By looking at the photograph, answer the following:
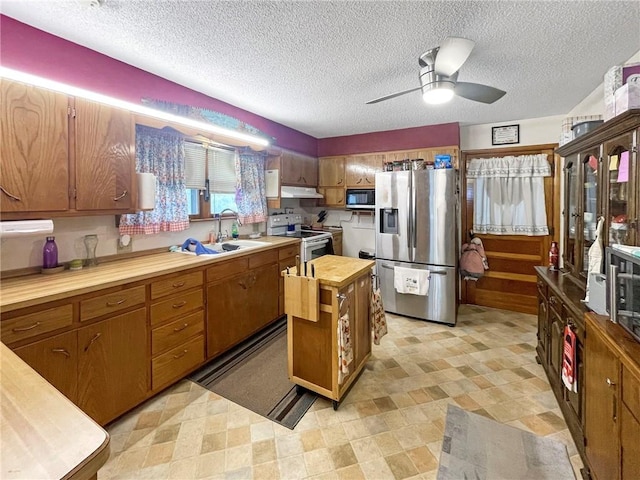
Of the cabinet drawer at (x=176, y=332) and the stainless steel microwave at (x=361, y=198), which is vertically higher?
the stainless steel microwave at (x=361, y=198)

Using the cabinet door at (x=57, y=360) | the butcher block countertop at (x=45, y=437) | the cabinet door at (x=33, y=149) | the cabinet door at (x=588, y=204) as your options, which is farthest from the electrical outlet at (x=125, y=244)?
the cabinet door at (x=588, y=204)

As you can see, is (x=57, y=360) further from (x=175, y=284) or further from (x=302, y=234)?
(x=302, y=234)

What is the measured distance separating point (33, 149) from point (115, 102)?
0.76 metres

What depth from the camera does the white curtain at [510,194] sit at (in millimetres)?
3697

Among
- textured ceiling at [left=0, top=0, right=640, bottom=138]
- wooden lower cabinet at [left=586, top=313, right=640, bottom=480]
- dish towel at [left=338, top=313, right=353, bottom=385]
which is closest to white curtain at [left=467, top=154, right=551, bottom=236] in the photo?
textured ceiling at [left=0, top=0, right=640, bottom=138]

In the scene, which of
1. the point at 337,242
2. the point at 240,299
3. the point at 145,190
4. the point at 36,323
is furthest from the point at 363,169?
the point at 36,323

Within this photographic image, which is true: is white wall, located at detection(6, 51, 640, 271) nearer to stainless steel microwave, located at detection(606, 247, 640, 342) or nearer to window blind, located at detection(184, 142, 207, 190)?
window blind, located at detection(184, 142, 207, 190)

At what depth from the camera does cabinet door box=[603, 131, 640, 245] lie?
1459 millimetres

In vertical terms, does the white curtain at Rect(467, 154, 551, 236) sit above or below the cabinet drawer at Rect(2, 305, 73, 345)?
above

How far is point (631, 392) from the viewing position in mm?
1087

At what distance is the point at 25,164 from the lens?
1.66m

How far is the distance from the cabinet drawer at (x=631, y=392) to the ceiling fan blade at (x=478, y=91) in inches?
71.8

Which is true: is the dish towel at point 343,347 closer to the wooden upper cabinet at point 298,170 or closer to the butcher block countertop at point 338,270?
the butcher block countertop at point 338,270

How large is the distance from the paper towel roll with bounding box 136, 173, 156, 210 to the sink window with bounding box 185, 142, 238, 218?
2.31 feet
